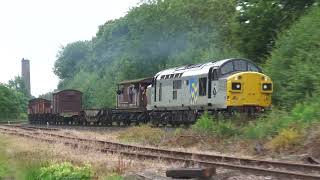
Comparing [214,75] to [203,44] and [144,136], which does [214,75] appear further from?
[203,44]

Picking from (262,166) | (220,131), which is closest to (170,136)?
(220,131)

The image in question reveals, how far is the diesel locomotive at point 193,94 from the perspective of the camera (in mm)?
23547

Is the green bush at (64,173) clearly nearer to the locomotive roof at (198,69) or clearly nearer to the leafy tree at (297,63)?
the leafy tree at (297,63)

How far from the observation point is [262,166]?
41.7ft

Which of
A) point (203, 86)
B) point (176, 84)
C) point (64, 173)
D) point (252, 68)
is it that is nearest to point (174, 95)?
point (176, 84)

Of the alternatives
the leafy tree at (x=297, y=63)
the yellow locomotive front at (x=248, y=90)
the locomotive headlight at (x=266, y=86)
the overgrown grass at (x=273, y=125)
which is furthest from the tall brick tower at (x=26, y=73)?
the overgrown grass at (x=273, y=125)

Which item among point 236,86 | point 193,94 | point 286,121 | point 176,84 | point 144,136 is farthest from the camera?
point 176,84

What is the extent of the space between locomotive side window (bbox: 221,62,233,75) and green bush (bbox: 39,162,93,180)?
13.0 meters

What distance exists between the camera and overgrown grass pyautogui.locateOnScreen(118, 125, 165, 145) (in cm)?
2248

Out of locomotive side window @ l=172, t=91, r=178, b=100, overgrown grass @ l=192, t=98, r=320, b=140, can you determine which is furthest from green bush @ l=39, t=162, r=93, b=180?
locomotive side window @ l=172, t=91, r=178, b=100

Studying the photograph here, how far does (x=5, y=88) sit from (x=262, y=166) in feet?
275

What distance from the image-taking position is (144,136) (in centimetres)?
2359

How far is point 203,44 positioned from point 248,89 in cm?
2842

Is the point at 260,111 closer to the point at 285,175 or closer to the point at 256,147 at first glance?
the point at 256,147
